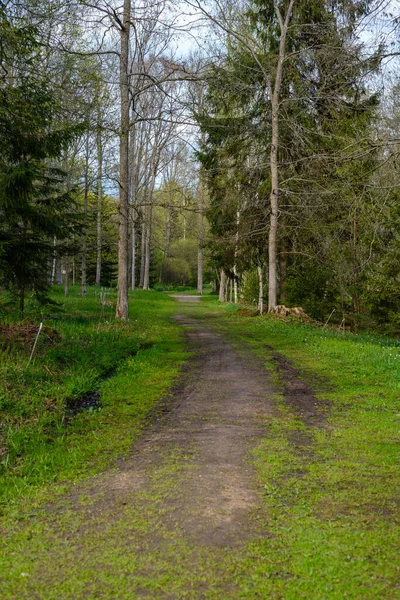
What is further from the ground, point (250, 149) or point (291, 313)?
point (250, 149)

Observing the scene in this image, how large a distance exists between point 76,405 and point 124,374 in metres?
1.71

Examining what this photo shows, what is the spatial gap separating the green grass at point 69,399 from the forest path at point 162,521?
0.37m

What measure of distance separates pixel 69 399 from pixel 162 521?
3.47 m

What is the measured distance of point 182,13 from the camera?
14609mm

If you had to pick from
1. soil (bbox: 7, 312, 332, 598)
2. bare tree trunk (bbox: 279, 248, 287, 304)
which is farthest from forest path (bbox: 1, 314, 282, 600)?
bare tree trunk (bbox: 279, 248, 287, 304)

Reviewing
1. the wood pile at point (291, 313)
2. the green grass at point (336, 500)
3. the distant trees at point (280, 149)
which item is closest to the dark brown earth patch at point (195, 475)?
the green grass at point (336, 500)

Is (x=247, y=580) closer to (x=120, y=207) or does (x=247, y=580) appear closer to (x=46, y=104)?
(x=46, y=104)

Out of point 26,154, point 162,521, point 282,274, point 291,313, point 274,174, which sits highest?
point 274,174

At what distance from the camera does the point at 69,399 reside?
21.4 ft

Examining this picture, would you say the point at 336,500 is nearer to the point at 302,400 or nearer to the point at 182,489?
the point at 182,489

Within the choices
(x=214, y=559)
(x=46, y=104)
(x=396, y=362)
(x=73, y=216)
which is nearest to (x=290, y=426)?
(x=214, y=559)

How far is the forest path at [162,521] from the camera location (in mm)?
2744

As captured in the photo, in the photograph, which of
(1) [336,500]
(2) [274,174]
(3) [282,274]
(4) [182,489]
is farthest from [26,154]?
(3) [282,274]

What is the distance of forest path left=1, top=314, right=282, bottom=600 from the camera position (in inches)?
108
